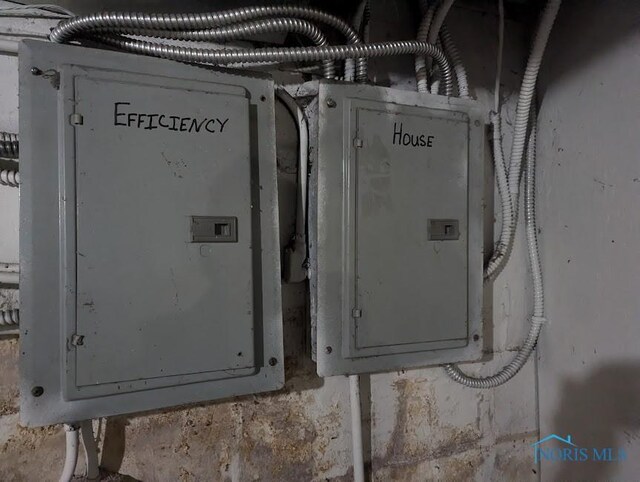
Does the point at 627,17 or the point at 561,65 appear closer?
the point at 627,17

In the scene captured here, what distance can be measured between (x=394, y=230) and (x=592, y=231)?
1.70 feet

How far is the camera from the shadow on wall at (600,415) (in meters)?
0.83

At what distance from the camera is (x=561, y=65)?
Answer: 970mm

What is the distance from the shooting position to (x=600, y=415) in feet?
2.92

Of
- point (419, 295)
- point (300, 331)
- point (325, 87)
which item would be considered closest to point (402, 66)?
point (325, 87)

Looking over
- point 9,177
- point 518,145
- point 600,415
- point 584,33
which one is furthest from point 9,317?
point 584,33

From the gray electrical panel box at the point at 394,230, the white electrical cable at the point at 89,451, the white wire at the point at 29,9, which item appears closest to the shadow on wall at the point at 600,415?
the gray electrical panel box at the point at 394,230

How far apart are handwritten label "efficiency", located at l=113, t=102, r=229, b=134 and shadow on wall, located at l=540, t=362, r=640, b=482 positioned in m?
0.99

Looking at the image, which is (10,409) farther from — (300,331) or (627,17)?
(627,17)

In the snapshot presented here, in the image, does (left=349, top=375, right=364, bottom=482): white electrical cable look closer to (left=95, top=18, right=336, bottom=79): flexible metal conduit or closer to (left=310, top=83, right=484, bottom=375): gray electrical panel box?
(left=310, top=83, right=484, bottom=375): gray electrical panel box

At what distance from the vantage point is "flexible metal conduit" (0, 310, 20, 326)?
2.05 ft

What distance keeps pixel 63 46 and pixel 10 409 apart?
650 millimetres

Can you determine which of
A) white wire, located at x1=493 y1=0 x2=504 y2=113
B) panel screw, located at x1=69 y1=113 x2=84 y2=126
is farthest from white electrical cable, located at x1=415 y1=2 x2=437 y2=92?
panel screw, located at x1=69 y1=113 x2=84 y2=126

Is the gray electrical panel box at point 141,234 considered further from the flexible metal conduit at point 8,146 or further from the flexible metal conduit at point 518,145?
the flexible metal conduit at point 518,145
